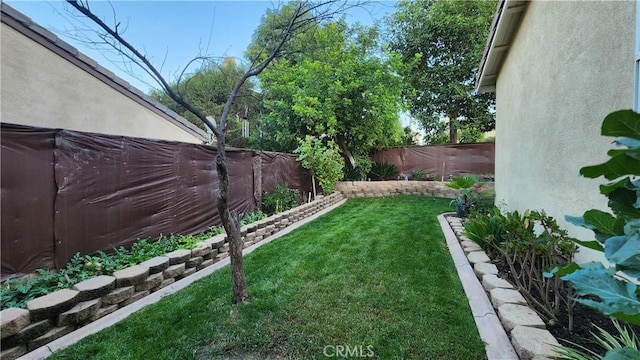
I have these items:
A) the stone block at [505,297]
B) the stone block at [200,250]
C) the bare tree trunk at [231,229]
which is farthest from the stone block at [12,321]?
the stone block at [505,297]

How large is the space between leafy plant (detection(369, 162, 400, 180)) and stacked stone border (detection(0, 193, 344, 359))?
844 centimetres

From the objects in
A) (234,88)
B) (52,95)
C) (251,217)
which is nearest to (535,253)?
(234,88)

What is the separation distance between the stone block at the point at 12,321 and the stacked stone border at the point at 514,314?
3297 millimetres

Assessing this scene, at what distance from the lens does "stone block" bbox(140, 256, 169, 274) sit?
3147 mm

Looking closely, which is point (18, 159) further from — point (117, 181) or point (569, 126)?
point (569, 126)

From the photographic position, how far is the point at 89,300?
2547 millimetres

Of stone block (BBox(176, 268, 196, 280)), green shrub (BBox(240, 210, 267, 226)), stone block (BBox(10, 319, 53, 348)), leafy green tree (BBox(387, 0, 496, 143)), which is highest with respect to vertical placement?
leafy green tree (BBox(387, 0, 496, 143))

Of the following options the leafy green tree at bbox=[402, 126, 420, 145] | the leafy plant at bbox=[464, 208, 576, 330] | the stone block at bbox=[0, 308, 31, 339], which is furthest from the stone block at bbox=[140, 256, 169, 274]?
the leafy green tree at bbox=[402, 126, 420, 145]

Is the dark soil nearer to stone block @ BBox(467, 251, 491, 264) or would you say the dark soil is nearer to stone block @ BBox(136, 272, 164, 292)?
stone block @ BBox(467, 251, 491, 264)

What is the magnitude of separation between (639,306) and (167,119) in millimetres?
8542

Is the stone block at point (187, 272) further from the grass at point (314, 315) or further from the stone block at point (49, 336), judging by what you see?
the stone block at point (49, 336)

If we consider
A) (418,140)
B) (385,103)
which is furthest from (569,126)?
(418,140)

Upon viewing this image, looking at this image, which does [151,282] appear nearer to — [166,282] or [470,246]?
[166,282]

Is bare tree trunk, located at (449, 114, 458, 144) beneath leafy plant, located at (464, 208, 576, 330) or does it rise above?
above
